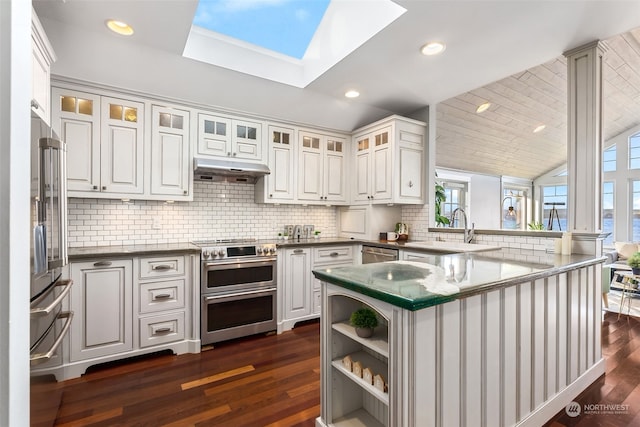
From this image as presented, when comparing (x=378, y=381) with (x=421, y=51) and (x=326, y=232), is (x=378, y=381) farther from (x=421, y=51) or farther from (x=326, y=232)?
(x=326, y=232)

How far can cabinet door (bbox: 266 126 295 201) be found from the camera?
→ 360 cm

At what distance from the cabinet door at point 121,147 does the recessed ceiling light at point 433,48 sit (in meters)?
2.60

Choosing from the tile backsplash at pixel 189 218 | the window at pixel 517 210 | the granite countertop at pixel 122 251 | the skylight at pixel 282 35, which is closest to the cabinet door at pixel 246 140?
the tile backsplash at pixel 189 218

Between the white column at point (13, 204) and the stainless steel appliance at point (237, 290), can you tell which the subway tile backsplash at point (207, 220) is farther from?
the white column at point (13, 204)

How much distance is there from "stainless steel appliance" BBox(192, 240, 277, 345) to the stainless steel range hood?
76 cm

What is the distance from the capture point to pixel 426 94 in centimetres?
345

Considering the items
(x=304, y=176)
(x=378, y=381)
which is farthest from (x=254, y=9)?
(x=378, y=381)

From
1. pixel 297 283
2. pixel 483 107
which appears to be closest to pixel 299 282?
pixel 297 283

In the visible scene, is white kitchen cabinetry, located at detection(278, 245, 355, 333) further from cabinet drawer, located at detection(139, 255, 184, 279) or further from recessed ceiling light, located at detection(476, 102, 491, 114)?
recessed ceiling light, located at detection(476, 102, 491, 114)

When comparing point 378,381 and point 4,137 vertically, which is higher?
point 4,137

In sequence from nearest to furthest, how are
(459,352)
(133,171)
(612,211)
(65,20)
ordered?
1. (459,352)
2. (65,20)
3. (133,171)
4. (612,211)

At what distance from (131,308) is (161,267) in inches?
15.6

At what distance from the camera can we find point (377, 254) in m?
3.58

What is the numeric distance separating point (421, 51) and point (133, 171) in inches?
109
